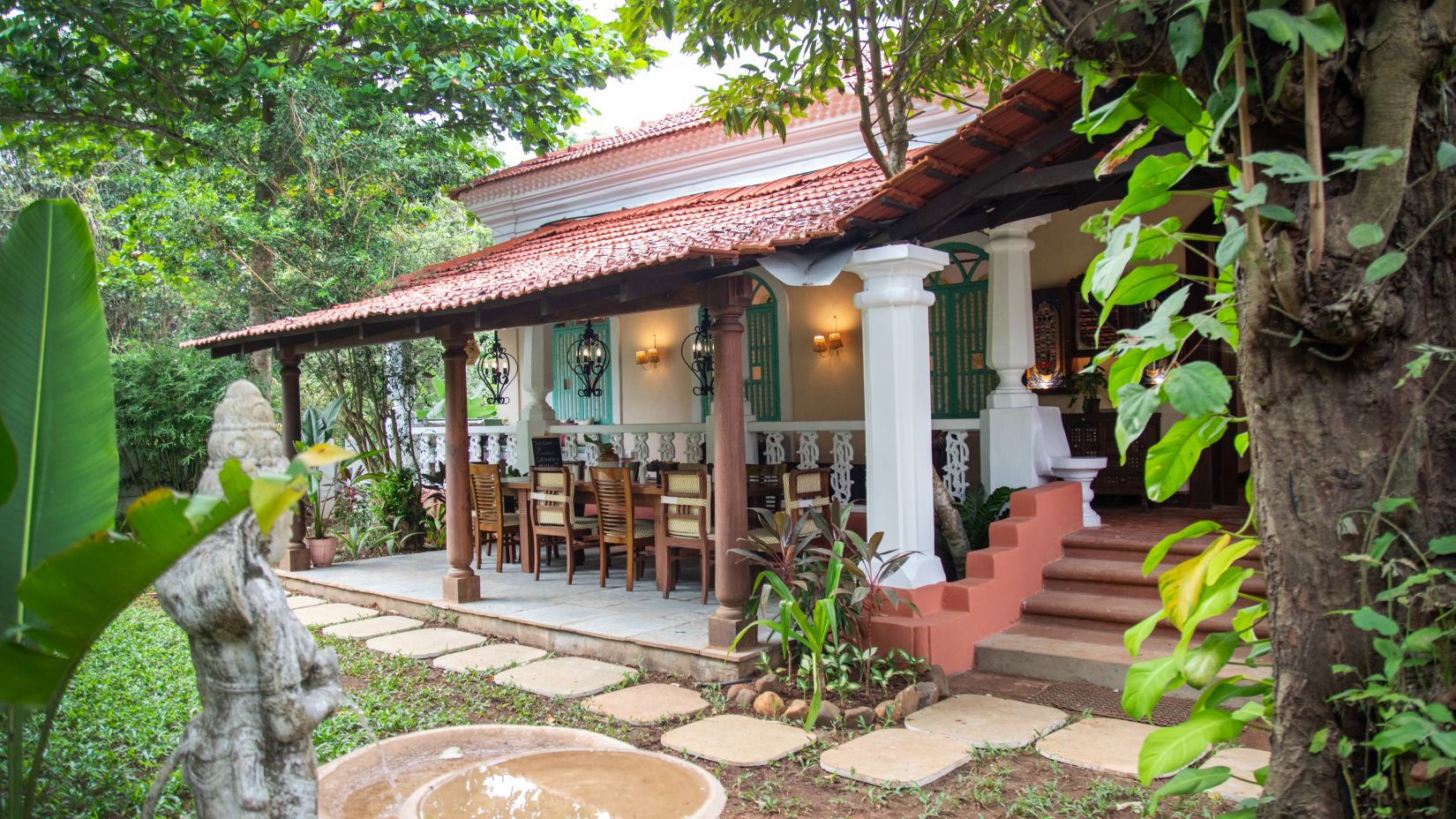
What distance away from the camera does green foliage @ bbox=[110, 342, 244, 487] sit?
13086 millimetres

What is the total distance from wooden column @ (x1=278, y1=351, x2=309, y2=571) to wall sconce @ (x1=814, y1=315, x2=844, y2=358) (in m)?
5.41

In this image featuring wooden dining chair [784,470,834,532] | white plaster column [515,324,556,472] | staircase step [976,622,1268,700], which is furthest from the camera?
white plaster column [515,324,556,472]

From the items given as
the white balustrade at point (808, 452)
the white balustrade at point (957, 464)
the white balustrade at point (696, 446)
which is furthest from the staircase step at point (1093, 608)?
the white balustrade at point (696, 446)

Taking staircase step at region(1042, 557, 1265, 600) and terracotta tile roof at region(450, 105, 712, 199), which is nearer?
staircase step at region(1042, 557, 1265, 600)

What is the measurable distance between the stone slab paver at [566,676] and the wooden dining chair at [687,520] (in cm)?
125

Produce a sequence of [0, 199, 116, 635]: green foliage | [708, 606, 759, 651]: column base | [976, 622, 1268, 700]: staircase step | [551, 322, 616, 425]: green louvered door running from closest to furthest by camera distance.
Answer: [0, 199, 116, 635]: green foliage, [976, 622, 1268, 700]: staircase step, [708, 606, 759, 651]: column base, [551, 322, 616, 425]: green louvered door

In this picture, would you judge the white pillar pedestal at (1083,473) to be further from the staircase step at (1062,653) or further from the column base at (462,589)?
the column base at (462,589)

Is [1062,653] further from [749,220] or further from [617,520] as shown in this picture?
[617,520]

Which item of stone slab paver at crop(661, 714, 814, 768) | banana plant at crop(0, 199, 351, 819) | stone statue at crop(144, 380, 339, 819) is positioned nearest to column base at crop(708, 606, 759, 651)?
stone slab paver at crop(661, 714, 814, 768)

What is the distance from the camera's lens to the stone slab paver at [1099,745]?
4242 mm

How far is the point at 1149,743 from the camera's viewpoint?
1.80 m

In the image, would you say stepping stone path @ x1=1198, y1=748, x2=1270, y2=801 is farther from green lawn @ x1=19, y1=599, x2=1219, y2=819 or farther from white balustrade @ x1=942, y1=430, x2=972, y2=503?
white balustrade @ x1=942, y1=430, x2=972, y2=503

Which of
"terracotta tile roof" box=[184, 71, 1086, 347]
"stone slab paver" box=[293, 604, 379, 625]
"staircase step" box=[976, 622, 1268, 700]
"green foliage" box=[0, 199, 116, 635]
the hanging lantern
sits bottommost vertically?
"stone slab paver" box=[293, 604, 379, 625]

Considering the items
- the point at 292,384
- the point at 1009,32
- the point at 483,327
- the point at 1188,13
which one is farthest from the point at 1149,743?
the point at 292,384
